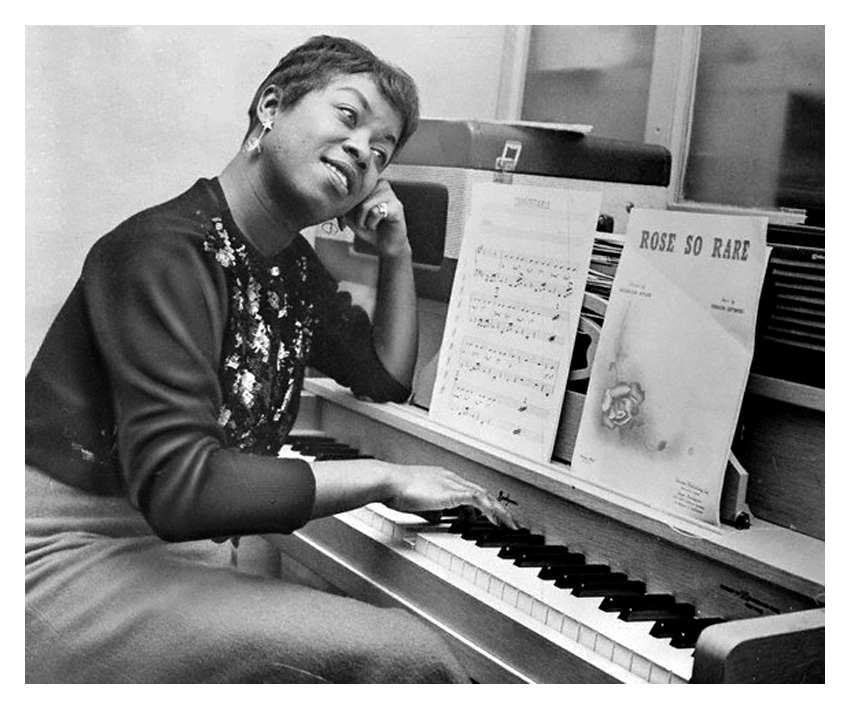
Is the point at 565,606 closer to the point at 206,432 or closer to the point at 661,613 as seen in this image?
the point at 661,613

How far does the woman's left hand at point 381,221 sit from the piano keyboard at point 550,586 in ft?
1.16

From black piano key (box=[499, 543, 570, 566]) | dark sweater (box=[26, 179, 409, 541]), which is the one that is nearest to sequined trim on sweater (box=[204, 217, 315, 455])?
dark sweater (box=[26, 179, 409, 541])

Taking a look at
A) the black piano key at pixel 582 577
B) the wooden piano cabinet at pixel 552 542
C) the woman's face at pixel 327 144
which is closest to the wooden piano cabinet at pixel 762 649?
the wooden piano cabinet at pixel 552 542

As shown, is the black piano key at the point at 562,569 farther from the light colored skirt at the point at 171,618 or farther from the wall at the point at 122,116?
the wall at the point at 122,116

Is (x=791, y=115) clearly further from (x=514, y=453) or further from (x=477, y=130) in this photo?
(x=514, y=453)

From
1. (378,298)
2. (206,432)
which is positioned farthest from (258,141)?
(206,432)

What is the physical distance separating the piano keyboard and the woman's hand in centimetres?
2

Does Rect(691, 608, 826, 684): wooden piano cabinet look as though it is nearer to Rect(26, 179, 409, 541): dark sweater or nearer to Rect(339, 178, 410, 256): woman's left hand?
Rect(26, 179, 409, 541): dark sweater

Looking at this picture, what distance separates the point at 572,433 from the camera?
69.3 inches

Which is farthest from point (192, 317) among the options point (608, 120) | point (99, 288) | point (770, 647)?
point (770, 647)

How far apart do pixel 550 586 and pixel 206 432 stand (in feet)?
1.89

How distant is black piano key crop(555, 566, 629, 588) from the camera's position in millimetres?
1604
